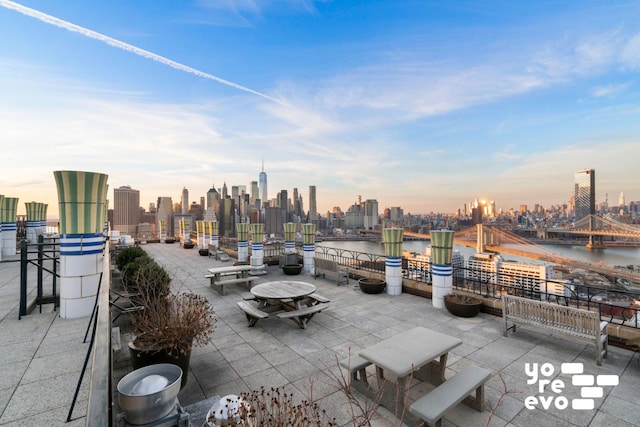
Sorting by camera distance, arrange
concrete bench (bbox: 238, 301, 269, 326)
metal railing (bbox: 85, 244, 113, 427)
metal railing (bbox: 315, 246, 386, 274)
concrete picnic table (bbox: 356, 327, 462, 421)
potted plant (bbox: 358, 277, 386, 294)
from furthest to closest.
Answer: metal railing (bbox: 315, 246, 386, 274) < potted plant (bbox: 358, 277, 386, 294) < concrete bench (bbox: 238, 301, 269, 326) < concrete picnic table (bbox: 356, 327, 462, 421) < metal railing (bbox: 85, 244, 113, 427)

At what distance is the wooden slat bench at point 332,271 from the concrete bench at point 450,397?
25.0 feet

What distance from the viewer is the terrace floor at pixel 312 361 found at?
145 inches

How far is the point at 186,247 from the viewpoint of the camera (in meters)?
25.3

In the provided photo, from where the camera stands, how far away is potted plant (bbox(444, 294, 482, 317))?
753 cm

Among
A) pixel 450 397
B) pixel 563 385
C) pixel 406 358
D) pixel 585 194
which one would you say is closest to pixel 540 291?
pixel 563 385

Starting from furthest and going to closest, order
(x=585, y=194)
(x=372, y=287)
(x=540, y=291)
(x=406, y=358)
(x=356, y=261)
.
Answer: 1. (x=585, y=194)
2. (x=356, y=261)
3. (x=372, y=287)
4. (x=540, y=291)
5. (x=406, y=358)

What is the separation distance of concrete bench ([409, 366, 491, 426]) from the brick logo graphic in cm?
82

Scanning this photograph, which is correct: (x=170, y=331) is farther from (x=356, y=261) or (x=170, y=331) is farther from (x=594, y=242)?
(x=594, y=242)

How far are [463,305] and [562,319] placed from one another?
2.21m

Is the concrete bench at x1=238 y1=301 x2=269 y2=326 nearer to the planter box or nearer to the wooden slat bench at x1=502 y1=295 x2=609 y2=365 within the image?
the wooden slat bench at x1=502 y1=295 x2=609 y2=365

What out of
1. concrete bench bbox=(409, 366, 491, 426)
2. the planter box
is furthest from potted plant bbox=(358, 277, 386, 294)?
concrete bench bbox=(409, 366, 491, 426)

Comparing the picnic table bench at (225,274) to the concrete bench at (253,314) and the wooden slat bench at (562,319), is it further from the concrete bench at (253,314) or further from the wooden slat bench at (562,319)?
the wooden slat bench at (562,319)

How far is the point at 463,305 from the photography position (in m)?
7.55

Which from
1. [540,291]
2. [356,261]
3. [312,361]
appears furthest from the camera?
[356,261]
